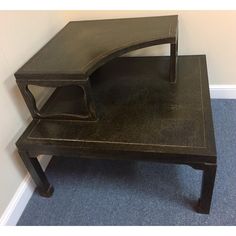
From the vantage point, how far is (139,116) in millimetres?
1084

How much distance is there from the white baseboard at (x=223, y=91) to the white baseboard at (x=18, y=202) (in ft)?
4.07

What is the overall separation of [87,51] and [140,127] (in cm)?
39

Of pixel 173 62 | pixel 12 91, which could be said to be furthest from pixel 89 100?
pixel 173 62

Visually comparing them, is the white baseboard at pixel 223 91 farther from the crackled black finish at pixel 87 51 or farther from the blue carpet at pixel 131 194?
the crackled black finish at pixel 87 51

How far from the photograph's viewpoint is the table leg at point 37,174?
3.58 feet

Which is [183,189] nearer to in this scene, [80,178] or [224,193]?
[224,193]

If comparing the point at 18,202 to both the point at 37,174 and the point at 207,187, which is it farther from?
the point at 207,187

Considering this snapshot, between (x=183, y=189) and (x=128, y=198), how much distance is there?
0.87 ft

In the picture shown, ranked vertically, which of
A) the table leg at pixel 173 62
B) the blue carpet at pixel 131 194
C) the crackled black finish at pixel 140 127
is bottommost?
the blue carpet at pixel 131 194

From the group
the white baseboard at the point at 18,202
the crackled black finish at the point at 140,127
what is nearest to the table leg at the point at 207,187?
the crackled black finish at the point at 140,127

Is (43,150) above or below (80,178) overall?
above
